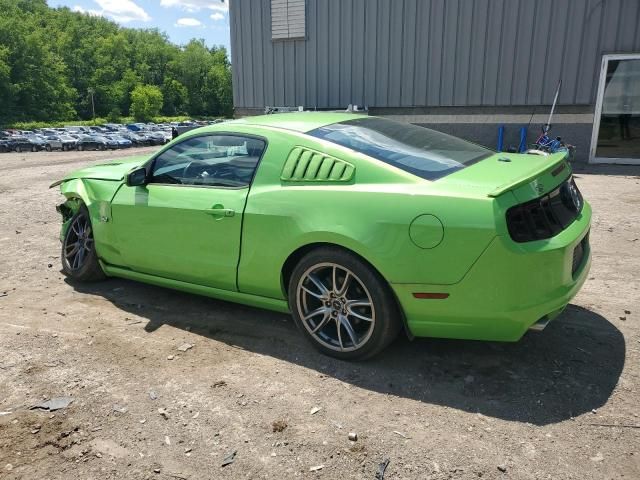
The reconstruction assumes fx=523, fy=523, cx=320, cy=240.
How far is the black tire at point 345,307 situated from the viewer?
309 cm

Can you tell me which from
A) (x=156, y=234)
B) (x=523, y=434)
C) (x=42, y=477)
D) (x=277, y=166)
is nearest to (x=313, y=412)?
(x=523, y=434)

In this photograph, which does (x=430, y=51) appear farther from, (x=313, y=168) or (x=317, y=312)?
(x=317, y=312)

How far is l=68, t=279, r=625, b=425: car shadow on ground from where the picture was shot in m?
2.87

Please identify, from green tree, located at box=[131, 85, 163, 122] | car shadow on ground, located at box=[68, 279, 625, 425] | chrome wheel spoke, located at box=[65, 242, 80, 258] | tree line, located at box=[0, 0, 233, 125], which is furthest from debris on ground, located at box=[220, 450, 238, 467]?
green tree, located at box=[131, 85, 163, 122]

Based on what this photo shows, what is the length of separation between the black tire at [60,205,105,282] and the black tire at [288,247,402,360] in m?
2.29

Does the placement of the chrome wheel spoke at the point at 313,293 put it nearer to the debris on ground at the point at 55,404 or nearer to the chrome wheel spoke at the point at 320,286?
the chrome wheel spoke at the point at 320,286

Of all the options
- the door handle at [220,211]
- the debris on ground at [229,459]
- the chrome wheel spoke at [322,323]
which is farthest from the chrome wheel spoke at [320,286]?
the debris on ground at [229,459]

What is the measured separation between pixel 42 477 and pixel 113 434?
1.24 ft

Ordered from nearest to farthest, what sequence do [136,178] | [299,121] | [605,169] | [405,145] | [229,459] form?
[229,459] < [405,145] < [299,121] < [136,178] < [605,169]

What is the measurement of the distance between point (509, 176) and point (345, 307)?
1.25 meters

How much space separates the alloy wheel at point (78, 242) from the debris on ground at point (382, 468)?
346 centimetres

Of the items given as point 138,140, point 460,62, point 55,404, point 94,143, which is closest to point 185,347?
point 55,404

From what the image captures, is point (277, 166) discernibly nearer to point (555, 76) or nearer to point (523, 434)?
point (523, 434)

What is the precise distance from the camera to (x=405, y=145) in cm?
354
